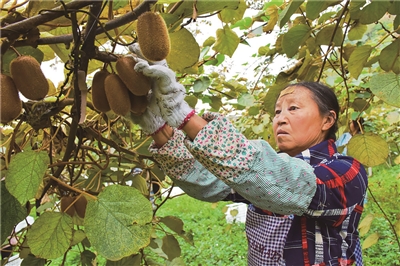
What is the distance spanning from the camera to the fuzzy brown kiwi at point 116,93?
63 cm

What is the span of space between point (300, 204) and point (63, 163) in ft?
1.52

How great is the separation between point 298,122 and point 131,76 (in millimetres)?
501

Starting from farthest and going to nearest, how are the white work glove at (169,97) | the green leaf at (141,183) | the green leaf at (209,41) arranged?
1. the green leaf at (209,41)
2. the green leaf at (141,183)
3. the white work glove at (169,97)

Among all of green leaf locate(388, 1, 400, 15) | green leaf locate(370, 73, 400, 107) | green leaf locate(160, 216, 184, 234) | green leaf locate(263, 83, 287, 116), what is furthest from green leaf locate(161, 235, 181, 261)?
green leaf locate(388, 1, 400, 15)

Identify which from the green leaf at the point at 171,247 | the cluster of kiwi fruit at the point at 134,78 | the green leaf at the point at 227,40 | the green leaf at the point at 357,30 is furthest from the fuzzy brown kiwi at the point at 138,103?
the green leaf at the point at 357,30

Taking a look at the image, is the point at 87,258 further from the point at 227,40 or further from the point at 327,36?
the point at 327,36

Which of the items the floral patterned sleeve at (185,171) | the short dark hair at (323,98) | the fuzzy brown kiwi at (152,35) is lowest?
the floral patterned sleeve at (185,171)

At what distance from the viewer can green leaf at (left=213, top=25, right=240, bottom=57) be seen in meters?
0.96

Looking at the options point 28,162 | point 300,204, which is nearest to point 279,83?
point 300,204

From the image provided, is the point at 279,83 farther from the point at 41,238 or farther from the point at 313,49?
the point at 41,238

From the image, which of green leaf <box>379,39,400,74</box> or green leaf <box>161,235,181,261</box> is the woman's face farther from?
green leaf <box>161,235,181,261</box>

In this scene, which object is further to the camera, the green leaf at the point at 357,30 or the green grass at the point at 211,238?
the green grass at the point at 211,238

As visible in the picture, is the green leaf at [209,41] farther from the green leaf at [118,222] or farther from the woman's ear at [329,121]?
the green leaf at [118,222]

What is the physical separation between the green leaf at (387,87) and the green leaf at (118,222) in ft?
1.59
